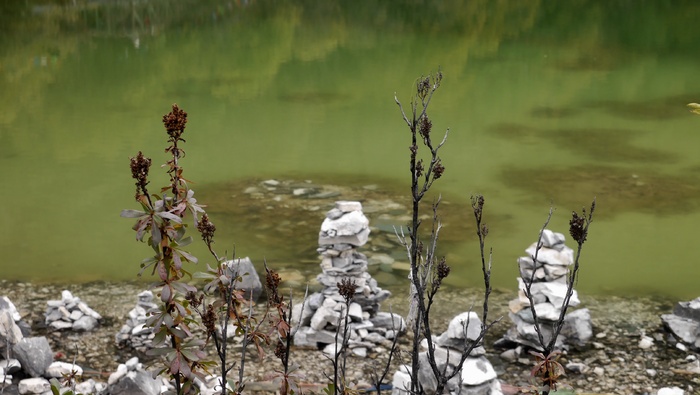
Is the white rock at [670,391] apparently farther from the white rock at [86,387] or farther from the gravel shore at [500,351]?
the white rock at [86,387]

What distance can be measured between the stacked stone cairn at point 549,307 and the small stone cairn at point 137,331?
6.95ft

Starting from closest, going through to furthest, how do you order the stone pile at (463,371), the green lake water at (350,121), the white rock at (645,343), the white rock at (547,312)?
the stone pile at (463,371), the white rock at (547,312), the white rock at (645,343), the green lake water at (350,121)

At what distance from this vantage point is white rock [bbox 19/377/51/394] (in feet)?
16.7

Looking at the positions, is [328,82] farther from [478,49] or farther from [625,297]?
[625,297]

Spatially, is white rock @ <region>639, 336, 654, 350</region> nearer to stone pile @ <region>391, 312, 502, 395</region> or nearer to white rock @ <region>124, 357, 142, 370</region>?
stone pile @ <region>391, 312, 502, 395</region>

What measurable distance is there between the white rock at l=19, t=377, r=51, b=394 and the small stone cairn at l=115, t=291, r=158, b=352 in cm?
78

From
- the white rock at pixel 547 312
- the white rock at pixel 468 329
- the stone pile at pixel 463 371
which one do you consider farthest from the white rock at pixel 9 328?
the white rock at pixel 547 312

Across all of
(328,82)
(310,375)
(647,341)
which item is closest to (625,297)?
(647,341)

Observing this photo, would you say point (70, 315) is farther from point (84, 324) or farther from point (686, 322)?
point (686, 322)

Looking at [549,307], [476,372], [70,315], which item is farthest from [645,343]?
[70,315]

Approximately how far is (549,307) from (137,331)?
8.00 feet

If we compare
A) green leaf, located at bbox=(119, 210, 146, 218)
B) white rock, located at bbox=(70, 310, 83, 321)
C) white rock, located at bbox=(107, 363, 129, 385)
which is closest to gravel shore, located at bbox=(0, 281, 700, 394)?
white rock, located at bbox=(70, 310, 83, 321)

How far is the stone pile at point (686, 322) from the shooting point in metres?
5.84

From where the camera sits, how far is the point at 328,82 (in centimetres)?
1551
